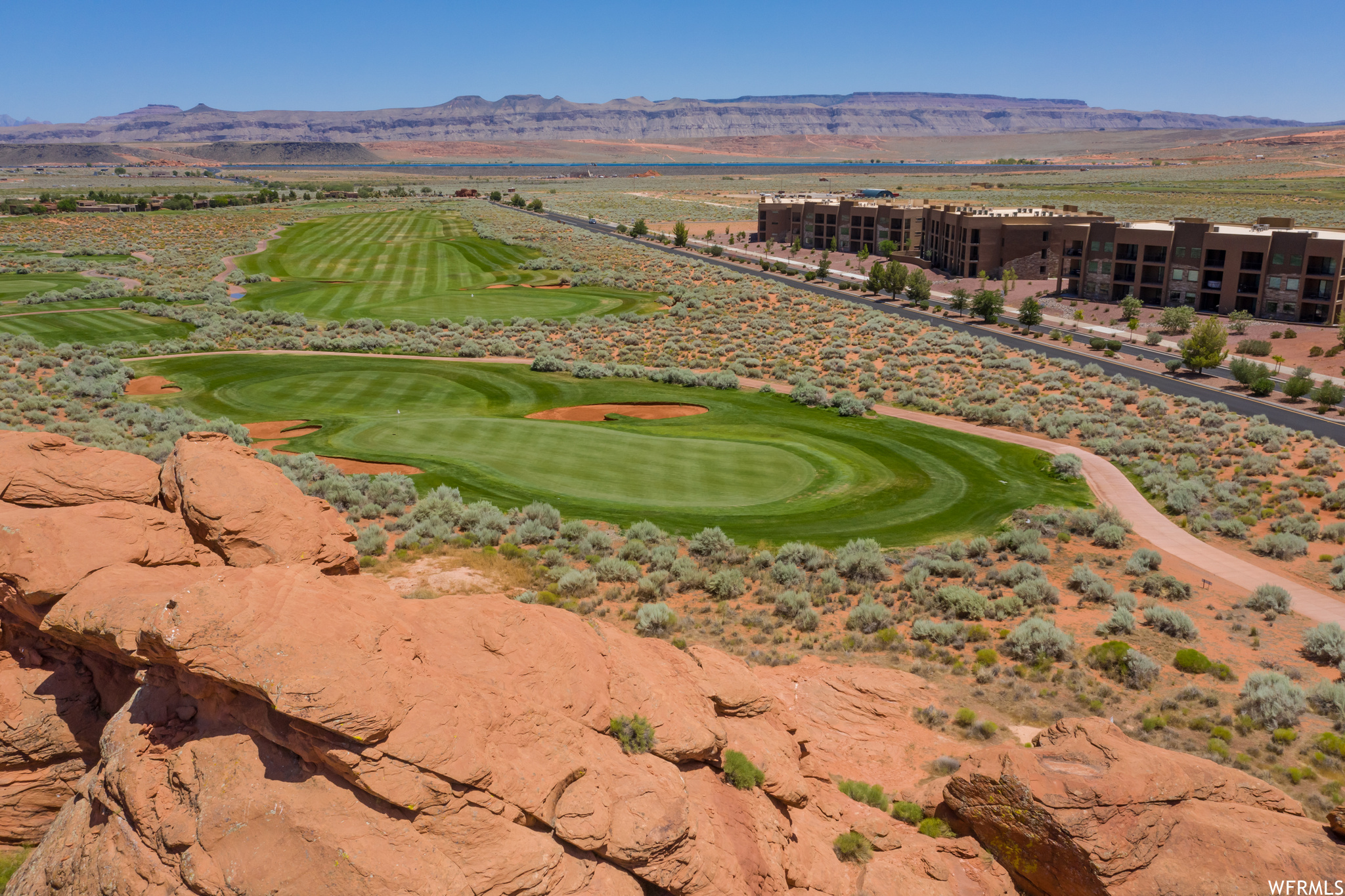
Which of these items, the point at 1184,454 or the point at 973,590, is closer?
the point at 973,590

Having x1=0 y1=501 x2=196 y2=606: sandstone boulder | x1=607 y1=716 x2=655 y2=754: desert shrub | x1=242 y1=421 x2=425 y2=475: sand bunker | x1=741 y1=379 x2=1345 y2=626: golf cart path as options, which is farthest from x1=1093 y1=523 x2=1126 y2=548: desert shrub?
x1=0 y1=501 x2=196 y2=606: sandstone boulder

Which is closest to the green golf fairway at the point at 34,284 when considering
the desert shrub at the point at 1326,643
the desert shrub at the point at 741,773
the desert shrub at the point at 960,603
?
the desert shrub at the point at 960,603

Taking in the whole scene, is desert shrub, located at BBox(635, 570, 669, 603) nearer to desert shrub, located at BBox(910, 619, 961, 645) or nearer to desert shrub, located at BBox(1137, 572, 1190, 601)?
desert shrub, located at BBox(910, 619, 961, 645)

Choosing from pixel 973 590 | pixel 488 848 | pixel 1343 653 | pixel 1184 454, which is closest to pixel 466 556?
pixel 973 590

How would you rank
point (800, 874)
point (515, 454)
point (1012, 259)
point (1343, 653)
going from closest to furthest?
point (800, 874) < point (1343, 653) < point (515, 454) < point (1012, 259)

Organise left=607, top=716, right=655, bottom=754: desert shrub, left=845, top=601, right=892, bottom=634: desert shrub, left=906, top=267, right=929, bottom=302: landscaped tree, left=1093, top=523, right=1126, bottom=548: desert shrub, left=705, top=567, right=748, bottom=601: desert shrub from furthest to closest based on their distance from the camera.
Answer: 1. left=906, top=267, right=929, bottom=302: landscaped tree
2. left=1093, top=523, right=1126, bottom=548: desert shrub
3. left=705, top=567, right=748, bottom=601: desert shrub
4. left=845, top=601, right=892, bottom=634: desert shrub
5. left=607, top=716, right=655, bottom=754: desert shrub

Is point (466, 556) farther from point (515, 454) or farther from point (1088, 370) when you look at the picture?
point (1088, 370)
